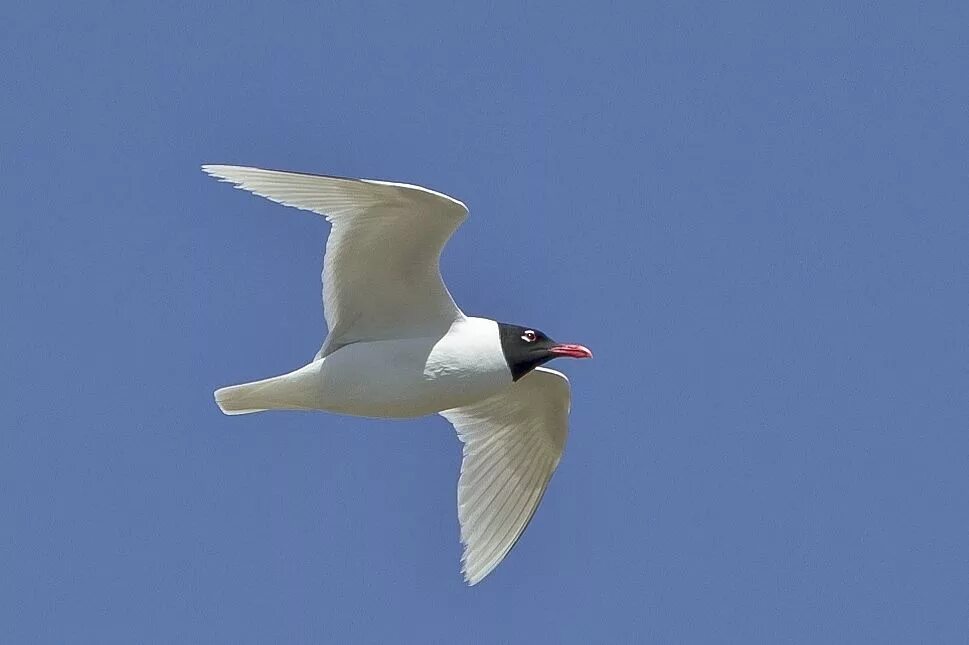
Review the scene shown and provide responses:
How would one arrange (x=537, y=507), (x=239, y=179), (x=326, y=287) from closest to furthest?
(x=239, y=179) < (x=326, y=287) < (x=537, y=507)

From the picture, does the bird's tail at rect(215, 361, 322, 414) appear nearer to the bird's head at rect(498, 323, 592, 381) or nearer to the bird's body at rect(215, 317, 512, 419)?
the bird's body at rect(215, 317, 512, 419)

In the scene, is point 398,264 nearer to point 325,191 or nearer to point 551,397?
point 325,191

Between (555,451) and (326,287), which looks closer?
(326,287)

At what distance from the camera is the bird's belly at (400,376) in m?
12.3

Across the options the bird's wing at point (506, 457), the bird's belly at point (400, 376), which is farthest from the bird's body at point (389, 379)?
the bird's wing at point (506, 457)

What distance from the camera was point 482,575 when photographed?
42.9ft

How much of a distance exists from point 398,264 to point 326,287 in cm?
53

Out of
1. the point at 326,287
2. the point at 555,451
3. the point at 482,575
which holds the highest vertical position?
the point at 326,287

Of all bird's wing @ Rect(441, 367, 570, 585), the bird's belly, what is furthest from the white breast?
bird's wing @ Rect(441, 367, 570, 585)

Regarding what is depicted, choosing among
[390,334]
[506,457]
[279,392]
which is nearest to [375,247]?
[390,334]

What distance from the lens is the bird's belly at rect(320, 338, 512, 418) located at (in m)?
12.3

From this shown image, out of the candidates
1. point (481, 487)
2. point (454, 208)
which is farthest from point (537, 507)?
point (454, 208)

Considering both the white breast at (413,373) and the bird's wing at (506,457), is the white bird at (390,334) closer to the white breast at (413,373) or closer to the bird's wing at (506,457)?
the white breast at (413,373)

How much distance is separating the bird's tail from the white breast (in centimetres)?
6
